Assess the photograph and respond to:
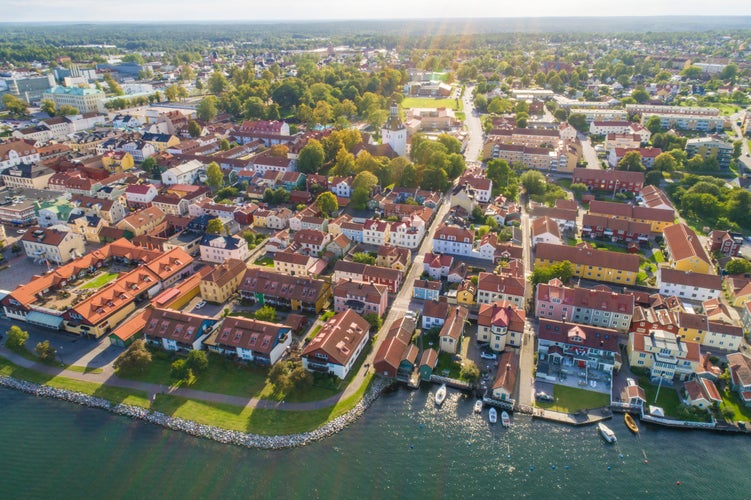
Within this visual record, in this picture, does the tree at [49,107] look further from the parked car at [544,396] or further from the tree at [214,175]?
the parked car at [544,396]

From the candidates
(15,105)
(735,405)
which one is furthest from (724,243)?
(15,105)

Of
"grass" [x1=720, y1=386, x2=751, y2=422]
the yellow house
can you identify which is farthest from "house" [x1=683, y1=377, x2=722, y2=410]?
the yellow house

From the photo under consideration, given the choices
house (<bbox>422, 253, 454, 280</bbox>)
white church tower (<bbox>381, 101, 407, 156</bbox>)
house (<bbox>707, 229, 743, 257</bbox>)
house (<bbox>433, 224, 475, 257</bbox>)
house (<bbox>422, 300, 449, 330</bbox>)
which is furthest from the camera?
white church tower (<bbox>381, 101, 407, 156</bbox>)

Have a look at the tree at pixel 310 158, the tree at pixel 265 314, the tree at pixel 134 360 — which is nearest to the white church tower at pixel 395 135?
the tree at pixel 310 158

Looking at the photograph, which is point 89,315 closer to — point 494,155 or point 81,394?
point 81,394

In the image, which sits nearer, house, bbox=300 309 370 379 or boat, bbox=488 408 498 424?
boat, bbox=488 408 498 424

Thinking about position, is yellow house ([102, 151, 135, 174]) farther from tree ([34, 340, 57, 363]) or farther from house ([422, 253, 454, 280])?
house ([422, 253, 454, 280])

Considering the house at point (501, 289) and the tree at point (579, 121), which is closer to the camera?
the house at point (501, 289)
